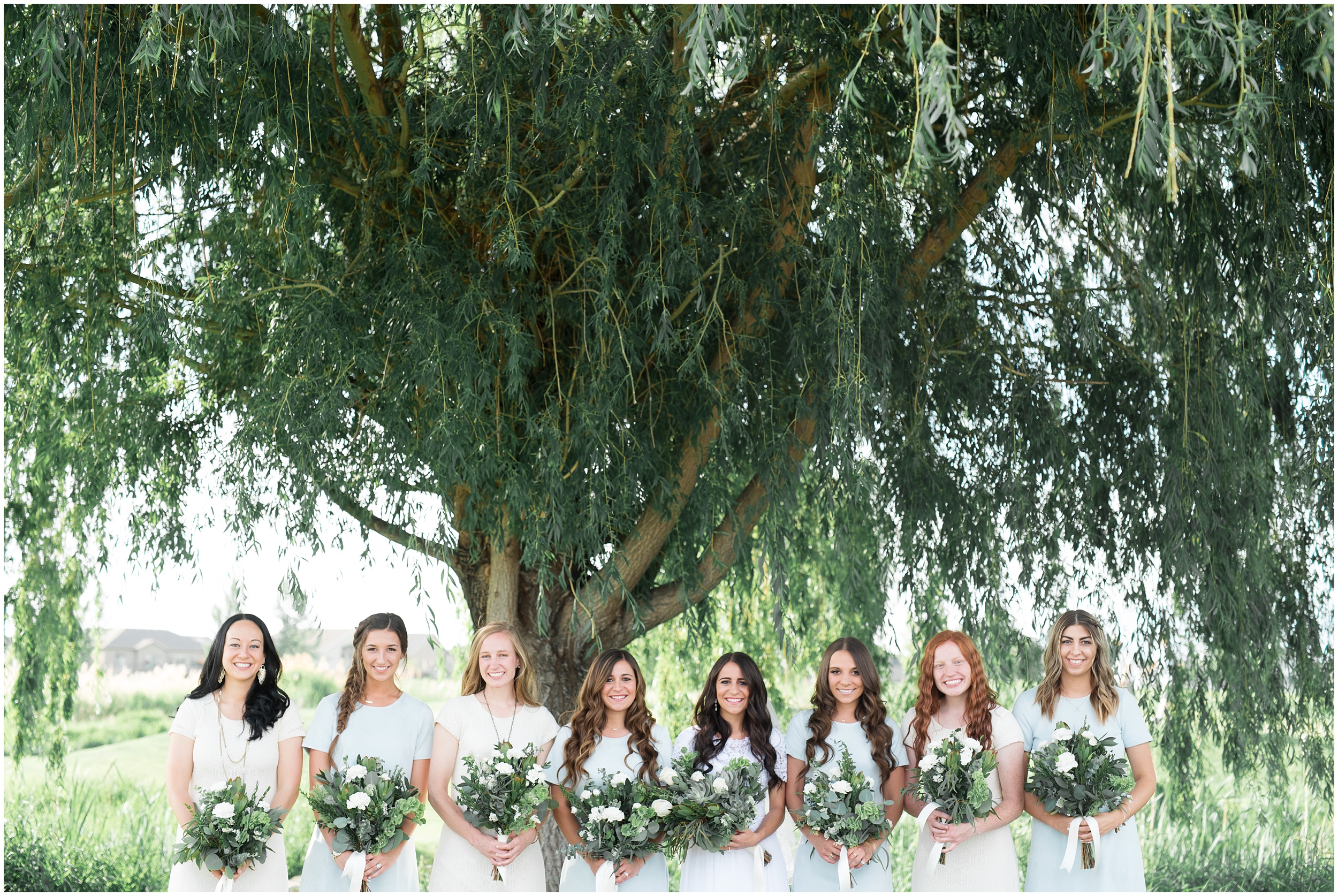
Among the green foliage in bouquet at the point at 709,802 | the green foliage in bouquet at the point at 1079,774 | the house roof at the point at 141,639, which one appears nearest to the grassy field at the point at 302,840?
the house roof at the point at 141,639

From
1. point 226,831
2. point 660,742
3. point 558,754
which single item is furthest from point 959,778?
point 226,831

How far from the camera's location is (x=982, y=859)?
3.21m

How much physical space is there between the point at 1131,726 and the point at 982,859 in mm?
559

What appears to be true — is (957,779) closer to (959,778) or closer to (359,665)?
(959,778)

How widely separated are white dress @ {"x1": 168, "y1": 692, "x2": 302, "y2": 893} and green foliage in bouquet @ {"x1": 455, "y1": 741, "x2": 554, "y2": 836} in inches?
20.9

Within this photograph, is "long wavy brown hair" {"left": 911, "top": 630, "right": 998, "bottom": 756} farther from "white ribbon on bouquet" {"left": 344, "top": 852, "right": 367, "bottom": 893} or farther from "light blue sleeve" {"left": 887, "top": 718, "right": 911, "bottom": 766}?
"white ribbon on bouquet" {"left": 344, "top": 852, "right": 367, "bottom": 893}

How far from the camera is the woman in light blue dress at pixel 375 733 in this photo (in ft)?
10.3

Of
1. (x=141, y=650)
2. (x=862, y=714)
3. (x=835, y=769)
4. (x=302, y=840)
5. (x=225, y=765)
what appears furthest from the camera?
(x=141, y=650)

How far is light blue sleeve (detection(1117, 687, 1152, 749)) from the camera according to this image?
3.25 meters

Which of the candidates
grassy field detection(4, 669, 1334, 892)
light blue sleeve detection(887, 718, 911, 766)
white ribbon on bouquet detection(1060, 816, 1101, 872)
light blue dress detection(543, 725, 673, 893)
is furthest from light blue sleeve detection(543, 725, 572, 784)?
grassy field detection(4, 669, 1334, 892)

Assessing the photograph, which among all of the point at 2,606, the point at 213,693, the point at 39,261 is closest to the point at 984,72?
the point at 213,693

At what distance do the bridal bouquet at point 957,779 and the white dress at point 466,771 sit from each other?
1038 millimetres

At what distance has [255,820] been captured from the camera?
114 inches

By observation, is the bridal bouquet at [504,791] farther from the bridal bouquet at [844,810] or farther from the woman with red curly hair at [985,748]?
the woman with red curly hair at [985,748]
